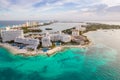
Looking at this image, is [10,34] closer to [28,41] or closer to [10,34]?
[10,34]

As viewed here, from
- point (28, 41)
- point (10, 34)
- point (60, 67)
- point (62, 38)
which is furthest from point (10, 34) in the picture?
point (60, 67)

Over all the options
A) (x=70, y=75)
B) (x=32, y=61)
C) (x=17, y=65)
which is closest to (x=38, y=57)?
(x=32, y=61)

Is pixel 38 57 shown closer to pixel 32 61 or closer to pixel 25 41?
pixel 32 61

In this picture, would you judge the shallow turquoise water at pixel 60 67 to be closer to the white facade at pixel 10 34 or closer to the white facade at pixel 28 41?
the white facade at pixel 28 41

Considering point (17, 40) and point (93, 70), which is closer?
point (93, 70)

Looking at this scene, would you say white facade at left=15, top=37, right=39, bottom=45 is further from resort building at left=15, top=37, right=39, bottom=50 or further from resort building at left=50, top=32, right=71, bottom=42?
resort building at left=50, top=32, right=71, bottom=42

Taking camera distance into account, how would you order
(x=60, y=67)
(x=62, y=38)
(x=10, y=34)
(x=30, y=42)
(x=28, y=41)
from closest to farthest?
(x=60, y=67) < (x=30, y=42) < (x=28, y=41) < (x=62, y=38) < (x=10, y=34)

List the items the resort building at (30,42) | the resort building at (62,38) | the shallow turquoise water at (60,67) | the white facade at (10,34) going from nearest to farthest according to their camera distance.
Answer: the shallow turquoise water at (60,67), the resort building at (30,42), the resort building at (62,38), the white facade at (10,34)

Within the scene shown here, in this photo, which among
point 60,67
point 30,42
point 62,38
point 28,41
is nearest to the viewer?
point 60,67

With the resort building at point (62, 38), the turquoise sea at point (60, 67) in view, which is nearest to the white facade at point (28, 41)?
the turquoise sea at point (60, 67)
